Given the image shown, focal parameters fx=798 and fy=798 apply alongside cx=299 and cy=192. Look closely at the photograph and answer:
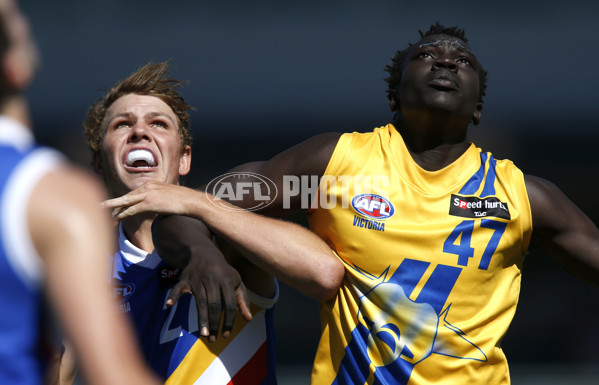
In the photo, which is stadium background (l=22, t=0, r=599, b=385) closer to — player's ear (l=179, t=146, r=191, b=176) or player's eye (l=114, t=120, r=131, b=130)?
player's ear (l=179, t=146, r=191, b=176)

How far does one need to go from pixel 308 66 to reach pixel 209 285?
1237cm

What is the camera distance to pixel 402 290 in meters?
3.20

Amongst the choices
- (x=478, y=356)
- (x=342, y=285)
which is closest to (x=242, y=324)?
(x=342, y=285)

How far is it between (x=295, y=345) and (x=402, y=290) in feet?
27.5

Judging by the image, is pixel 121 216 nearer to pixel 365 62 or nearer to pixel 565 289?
pixel 565 289

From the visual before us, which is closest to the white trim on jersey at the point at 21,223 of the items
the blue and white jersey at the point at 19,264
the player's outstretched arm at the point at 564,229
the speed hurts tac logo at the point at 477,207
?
the blue and white jersey at the point at 19,264

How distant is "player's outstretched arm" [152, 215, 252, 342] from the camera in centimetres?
269

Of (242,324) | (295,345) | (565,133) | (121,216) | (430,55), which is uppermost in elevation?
(430,55)

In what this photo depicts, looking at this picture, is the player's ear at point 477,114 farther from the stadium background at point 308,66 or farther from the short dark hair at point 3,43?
the stadium background at point 308,66

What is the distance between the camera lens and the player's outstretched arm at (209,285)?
269cm

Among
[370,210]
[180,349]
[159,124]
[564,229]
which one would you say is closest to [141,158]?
[159,124]

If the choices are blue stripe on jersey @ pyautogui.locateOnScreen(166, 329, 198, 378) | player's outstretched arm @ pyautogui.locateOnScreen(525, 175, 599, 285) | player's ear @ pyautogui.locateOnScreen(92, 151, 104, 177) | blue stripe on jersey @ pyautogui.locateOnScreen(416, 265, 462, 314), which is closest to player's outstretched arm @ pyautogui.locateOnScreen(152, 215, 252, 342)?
blue stripe on jersey @ pyautogui.locateOnScreen(166, 329, 198, 378)

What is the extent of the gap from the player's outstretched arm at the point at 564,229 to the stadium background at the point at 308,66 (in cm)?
926

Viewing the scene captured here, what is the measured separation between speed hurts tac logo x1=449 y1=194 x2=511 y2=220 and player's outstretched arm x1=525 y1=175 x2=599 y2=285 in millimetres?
134
